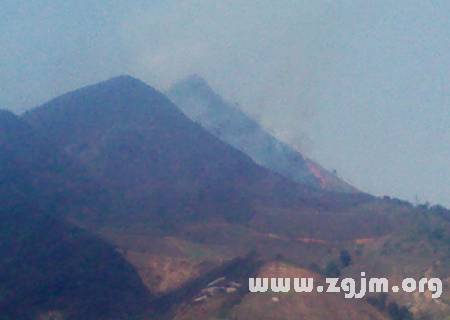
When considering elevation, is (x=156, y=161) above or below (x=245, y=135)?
below

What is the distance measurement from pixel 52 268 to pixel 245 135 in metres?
46.8

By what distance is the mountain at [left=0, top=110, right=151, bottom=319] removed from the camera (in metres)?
23.6

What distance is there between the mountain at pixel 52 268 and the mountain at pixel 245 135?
36.7 m

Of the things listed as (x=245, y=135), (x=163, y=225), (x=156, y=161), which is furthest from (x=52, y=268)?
(x=245, y=135)

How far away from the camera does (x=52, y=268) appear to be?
26469mm

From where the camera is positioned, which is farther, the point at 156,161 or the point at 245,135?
the point at 245,135

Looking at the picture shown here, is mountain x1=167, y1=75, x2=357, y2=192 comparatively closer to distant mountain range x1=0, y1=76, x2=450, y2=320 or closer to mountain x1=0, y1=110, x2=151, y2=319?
distant mountain range x1=0, y1=76, x2=450, y2=320

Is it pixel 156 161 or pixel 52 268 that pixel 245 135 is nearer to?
pixel 156 161

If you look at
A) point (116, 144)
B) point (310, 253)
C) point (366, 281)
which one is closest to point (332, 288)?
point (366, 281)

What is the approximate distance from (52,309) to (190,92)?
56.4 metres

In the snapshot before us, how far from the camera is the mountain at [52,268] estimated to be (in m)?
23.6

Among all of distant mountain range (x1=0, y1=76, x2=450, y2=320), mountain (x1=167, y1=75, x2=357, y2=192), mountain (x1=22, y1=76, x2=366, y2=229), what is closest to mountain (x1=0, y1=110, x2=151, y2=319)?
distant mountain range (x1=0, y1=76, x2=450, y2=320)

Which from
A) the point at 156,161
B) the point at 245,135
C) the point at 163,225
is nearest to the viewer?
the point at 163,225

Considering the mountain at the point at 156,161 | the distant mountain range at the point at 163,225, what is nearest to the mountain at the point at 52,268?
the distant mountain range at the point at 163,225
